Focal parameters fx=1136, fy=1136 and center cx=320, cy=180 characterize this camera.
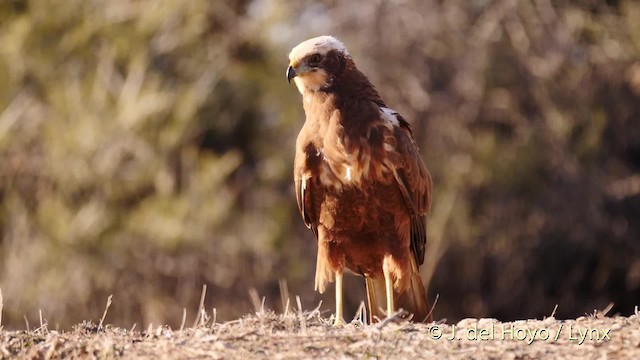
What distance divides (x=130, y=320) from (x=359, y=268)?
10.4 meters

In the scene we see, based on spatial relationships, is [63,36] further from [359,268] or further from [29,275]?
[359,268]

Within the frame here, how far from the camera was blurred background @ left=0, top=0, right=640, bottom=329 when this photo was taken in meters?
16.6

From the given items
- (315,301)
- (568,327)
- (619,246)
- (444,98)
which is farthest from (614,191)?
(568,327)

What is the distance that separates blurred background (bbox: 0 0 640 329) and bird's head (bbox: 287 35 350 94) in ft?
30.9

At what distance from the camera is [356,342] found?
17.4 ft

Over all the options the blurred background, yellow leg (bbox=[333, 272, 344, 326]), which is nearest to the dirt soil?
yellow leg (bbox=[333, 272, 344, 326])

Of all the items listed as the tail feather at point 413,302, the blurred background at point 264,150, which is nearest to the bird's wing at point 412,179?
the tail feather at point 413,302

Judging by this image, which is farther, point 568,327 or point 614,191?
point 614,191

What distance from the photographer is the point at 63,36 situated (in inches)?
680

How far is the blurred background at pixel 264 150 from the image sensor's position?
1662 centimetres

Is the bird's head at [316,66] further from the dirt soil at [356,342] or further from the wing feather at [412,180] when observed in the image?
the dirt soil at [356,342]

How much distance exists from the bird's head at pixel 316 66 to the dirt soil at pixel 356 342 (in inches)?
71.3

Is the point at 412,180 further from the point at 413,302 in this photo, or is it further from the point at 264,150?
the point at 264,150

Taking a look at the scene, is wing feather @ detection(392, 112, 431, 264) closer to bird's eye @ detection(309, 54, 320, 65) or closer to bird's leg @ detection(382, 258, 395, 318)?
bird's leg @ detection(382, 258, 395, 318)
